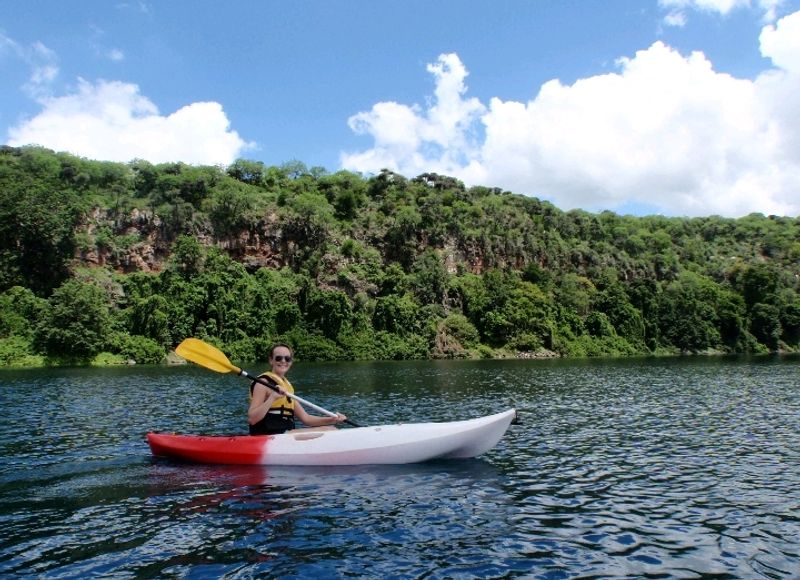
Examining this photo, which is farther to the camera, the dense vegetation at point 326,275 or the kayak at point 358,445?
the dense vegetation at point 326,275

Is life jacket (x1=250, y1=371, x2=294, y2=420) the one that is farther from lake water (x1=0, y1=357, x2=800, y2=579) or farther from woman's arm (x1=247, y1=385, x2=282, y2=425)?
lake water (x1=0, y1=357, x2=800, y2=579)

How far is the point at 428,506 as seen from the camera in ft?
32.8

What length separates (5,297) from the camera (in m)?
62.5

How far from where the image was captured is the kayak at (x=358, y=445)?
12.8m

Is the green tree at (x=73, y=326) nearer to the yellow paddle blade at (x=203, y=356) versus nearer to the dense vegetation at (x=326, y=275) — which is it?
the dense vegetation at (x=326, y=275)

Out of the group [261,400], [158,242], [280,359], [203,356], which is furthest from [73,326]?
[280,359]

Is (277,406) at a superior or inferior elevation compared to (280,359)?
inferior

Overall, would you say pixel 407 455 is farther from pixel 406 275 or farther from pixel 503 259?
pixel 503 259

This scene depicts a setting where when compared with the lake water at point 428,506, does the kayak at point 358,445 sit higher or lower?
higher

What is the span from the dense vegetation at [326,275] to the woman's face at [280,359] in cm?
5245

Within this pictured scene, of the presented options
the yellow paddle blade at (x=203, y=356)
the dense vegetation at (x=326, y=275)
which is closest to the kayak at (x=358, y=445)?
the yellow paddle blade at (x=203, y=356)

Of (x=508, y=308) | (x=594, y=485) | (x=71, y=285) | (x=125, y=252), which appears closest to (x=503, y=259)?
(x=508, y=308)

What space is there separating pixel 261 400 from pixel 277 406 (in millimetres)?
584

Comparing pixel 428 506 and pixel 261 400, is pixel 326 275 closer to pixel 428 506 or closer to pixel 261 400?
pixel 261 400
